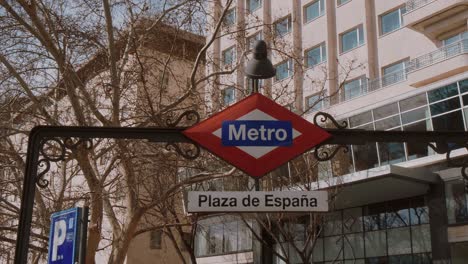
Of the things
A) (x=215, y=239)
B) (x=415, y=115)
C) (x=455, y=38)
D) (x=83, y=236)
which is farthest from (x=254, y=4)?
(x=83, y=236)

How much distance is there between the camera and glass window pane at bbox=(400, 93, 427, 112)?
26.2 metres

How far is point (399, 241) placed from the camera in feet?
89.8

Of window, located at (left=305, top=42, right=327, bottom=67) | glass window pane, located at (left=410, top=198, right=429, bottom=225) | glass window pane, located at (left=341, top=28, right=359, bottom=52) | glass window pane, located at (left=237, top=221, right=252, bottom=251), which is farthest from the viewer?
window, located at (left=305, top=42, right=327, bottom=67)

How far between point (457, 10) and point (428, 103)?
518 centimetres

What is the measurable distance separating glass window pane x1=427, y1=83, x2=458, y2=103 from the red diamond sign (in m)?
21.4

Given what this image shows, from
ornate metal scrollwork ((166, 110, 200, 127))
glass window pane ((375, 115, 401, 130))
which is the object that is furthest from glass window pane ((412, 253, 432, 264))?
ornate metal scrollwork ((166, 110, 200, 127))

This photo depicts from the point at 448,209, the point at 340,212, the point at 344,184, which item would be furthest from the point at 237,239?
the point at 448,209

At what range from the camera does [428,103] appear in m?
26.0

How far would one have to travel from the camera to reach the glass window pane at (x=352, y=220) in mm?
29625

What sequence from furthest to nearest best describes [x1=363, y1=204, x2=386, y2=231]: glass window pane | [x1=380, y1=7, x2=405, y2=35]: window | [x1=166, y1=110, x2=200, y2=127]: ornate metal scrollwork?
[x1=380, y1=7, x2=405, y2=35]: window, [x1=363, y1=204, x2=386, y2=231]: glass window pane, [x1=166, y1=110, x2=200, y2=127]: ornate metal scrollwork

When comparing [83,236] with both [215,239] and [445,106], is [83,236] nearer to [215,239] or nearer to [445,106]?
[445,106]

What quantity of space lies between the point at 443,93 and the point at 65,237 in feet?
74.9

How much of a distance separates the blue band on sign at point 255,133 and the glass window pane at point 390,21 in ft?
92.8

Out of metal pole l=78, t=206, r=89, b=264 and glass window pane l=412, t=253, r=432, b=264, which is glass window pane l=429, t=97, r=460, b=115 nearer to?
glass window pane l=412, t=253, r=432, b=264
